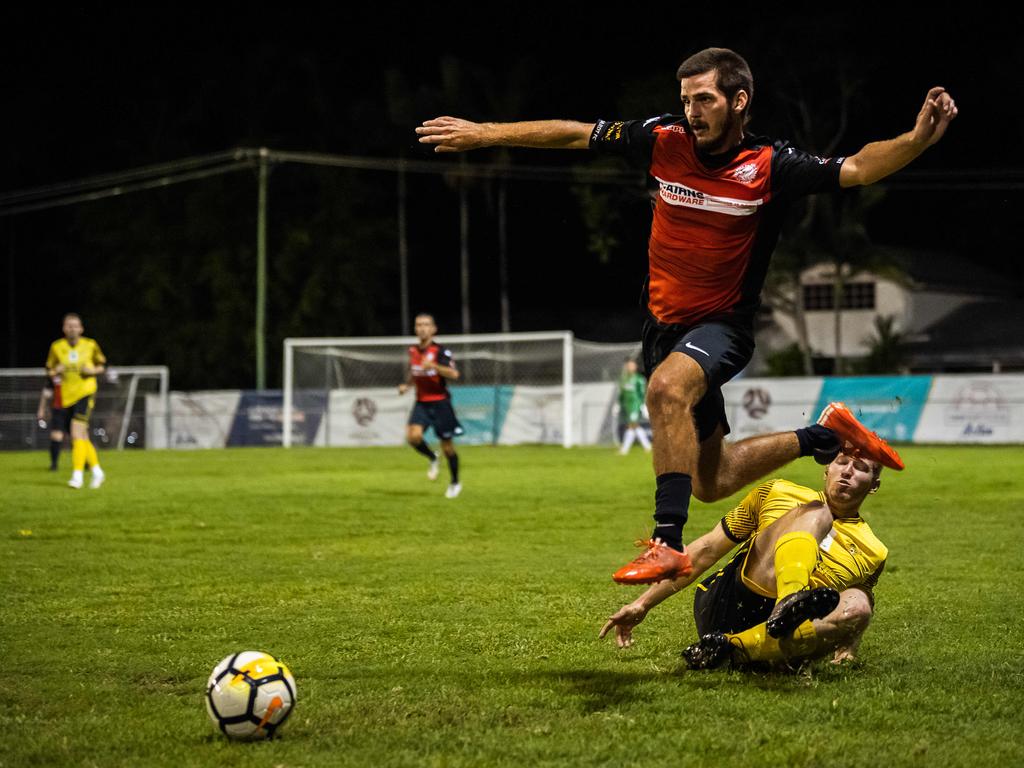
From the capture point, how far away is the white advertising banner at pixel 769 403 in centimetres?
3369

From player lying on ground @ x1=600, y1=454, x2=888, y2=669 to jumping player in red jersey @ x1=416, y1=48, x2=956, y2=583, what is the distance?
0.73 ft

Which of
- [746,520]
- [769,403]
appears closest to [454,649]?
[746,520]

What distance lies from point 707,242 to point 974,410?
2808 cm

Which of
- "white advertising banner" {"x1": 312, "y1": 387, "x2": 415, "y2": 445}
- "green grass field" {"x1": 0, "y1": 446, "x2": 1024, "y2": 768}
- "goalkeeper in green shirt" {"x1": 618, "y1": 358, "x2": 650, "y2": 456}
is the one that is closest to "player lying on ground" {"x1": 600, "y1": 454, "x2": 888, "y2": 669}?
"green grass field" {"x1": 0, "y1": 446, "x2": 1024, "y2": 768}

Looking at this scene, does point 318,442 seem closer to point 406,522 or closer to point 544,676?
point 406,522

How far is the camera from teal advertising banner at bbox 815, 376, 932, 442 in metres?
32.8

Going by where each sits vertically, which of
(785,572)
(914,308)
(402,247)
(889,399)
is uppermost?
(402,247)

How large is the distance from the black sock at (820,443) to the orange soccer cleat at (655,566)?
115 cm

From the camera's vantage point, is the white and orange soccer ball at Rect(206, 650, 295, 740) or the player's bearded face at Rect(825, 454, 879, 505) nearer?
the white and orange soccer ball at Rect(206, 650, 295, 740)

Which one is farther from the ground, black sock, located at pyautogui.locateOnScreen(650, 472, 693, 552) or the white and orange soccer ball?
black sock, located at pyautogui.locateOnScreen(650, 472, 693, 552)

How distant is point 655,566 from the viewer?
17.6ft

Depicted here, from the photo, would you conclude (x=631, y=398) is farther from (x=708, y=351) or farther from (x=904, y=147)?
(x=904, y=147)

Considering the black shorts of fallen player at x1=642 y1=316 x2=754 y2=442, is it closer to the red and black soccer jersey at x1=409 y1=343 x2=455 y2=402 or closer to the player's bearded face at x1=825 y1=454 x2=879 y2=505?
the player's bearded face at x1=825 y1=454 x2=879 y2=505

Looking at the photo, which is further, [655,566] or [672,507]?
[672,507]
